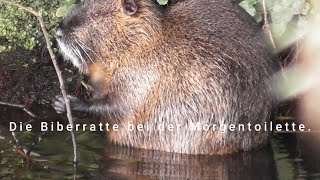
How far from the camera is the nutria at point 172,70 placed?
4984 mm

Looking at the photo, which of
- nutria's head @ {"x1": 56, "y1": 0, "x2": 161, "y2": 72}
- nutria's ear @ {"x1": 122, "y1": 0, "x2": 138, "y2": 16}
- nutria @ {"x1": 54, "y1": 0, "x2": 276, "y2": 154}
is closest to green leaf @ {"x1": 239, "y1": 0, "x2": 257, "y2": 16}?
nutria @ {"x1": 54, "y1": 0, "x2": 276, "y2": 154}

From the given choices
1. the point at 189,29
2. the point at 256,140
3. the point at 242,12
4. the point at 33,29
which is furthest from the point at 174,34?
the point at 33,29

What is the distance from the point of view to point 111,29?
516cm

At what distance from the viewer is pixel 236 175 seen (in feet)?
15.4

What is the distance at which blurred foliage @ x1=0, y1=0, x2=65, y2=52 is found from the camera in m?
5.73

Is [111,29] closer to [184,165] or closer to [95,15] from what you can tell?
[95,15]

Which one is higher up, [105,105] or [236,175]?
[105,105]

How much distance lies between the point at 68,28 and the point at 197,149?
1.16 meters

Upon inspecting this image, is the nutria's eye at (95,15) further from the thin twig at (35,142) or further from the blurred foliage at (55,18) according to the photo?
the thin twig at (35,142)

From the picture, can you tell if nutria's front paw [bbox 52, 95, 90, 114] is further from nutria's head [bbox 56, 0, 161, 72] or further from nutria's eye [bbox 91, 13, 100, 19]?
nutria's eye [bbox 91, 13, 100, 19]

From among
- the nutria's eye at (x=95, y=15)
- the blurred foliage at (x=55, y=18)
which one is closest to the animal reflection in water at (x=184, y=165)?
the nutria's eye at (x=95, y=15)

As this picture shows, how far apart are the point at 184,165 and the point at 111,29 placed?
3.46ft

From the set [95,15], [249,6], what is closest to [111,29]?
[95,15]

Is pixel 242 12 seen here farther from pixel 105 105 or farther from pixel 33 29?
pixel 33 29
